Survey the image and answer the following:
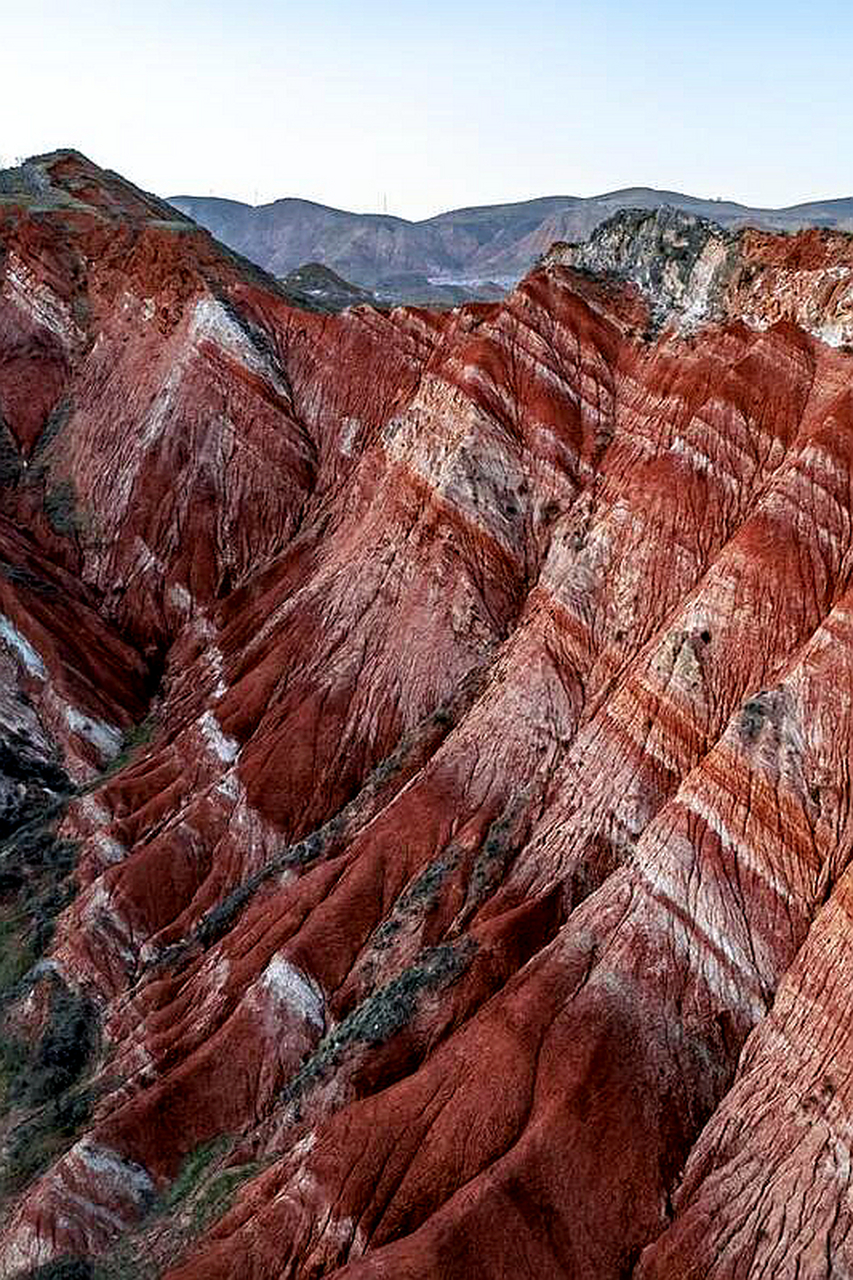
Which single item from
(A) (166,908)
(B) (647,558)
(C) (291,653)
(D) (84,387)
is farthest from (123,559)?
(B) (647,558)

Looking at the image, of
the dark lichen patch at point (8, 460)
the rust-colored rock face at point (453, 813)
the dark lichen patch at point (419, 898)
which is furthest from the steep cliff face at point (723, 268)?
A: the dark lichen patch at point (8, 460)

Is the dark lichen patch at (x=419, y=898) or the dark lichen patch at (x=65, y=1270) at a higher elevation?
the dark lichen patch at (x=419, y=898)

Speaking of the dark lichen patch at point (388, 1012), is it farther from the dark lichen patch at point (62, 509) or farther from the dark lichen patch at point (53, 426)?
the dark lichen patch at point (53, 426)

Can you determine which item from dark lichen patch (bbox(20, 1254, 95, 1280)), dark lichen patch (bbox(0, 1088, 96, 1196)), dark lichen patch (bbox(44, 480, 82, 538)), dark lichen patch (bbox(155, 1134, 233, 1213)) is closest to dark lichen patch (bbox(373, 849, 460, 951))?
dark lichen patch (bbox(155, 1134, 233, 1213))

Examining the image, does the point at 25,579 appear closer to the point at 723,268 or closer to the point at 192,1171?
the point at 192,1171

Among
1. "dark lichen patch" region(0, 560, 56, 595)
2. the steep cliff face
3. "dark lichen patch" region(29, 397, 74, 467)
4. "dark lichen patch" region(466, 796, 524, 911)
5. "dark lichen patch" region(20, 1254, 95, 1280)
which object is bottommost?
"dark lichen patch" region(20, 1254, 95, 1280)

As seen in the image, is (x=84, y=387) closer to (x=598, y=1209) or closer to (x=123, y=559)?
(x=123, y=559)

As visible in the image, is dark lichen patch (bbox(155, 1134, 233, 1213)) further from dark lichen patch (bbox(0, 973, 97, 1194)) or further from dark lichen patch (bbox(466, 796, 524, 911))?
dark lichen patch (bbox(466, 796, 524, 911))
